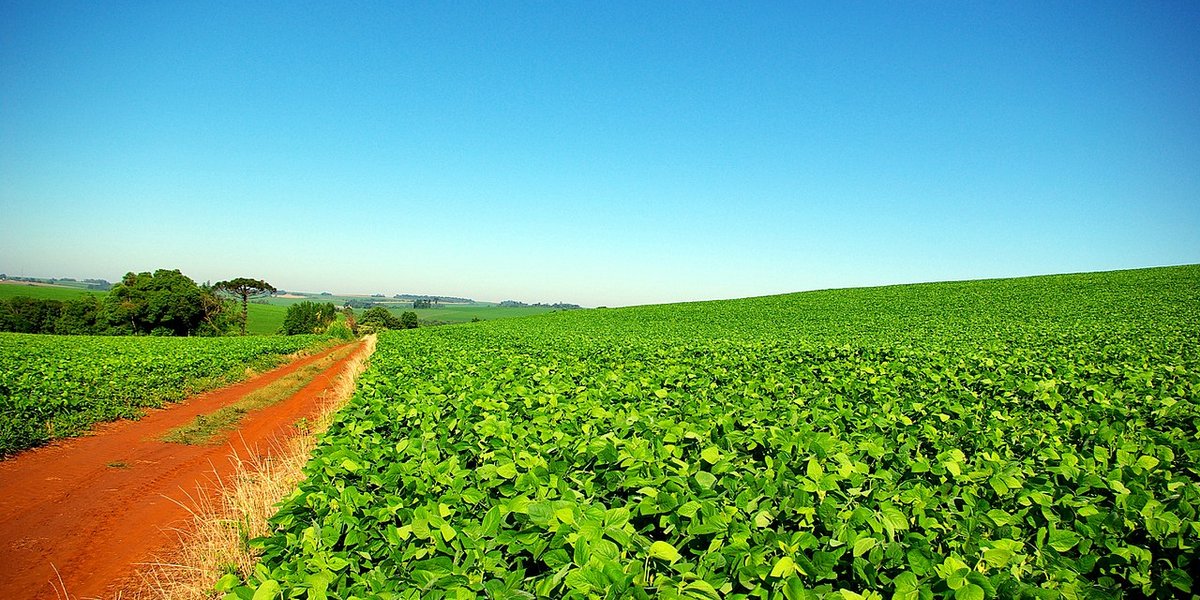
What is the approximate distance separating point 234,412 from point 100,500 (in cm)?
704

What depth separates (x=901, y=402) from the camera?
18.0ft

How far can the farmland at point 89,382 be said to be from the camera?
1144cm

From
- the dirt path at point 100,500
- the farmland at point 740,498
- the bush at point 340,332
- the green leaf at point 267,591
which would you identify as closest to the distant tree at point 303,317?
the bush at point 340,332

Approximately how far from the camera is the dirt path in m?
5.99

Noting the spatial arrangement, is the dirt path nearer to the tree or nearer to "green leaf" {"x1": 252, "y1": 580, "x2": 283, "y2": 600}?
"green leaf" {"x1": 252, "y1": 580, "x2": 283, "y2": 600}

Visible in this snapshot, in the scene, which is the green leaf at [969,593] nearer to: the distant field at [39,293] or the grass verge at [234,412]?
the grass verge at [234,412]

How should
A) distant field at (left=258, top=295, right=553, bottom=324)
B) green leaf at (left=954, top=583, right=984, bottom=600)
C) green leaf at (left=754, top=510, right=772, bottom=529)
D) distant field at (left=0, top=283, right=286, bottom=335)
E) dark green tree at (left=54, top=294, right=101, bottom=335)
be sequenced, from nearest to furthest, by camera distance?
A: green leaf at (left=954, top=583, right=984, bottom=600) < green leaf at (left=754, top=510, right=772, bottom=529) < dark green tree at (left=54, top=294, right=101, bottom=335) < distant field at (left=0, top=283, right=286, bottom=335) < distant field at (left=258, top=295, right=553, bottom=324)

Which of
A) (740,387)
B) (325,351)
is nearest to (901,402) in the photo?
(740,387)

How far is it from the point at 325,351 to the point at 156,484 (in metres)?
28.2

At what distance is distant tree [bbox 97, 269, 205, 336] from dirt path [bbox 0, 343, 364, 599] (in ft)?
190

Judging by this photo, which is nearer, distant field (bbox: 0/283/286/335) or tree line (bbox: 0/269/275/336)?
tree line (bbox: 0/269/275/336)

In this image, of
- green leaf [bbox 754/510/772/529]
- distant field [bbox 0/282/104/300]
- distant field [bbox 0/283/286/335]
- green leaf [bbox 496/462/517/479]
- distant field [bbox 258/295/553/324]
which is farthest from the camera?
distant field [bbox 258/295/553/324]

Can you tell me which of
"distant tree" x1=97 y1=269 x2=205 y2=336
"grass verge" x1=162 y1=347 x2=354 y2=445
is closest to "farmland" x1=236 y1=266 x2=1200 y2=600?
"grass verge" x1=162 y1=347 x2=354 y2=445

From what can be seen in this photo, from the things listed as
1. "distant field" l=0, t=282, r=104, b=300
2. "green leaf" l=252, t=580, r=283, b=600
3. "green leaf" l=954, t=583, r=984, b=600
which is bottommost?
"green leaf" l=252, t=580, r=283, b=600
